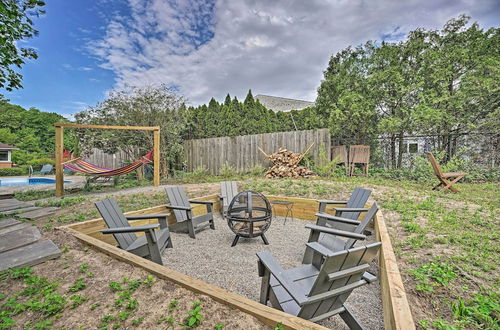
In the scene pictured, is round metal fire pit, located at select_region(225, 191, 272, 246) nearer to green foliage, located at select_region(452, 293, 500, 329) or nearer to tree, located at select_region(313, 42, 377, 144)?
green foliage, located at select_region(452, 293, 500, 329)

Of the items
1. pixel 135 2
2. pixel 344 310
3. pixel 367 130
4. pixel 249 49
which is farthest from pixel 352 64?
pixel 344 310

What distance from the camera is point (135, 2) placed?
6.04m

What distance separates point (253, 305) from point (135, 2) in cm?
772

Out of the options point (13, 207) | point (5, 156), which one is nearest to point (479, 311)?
point (13, 207)

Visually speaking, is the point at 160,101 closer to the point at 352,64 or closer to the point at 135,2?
the point at 135,2

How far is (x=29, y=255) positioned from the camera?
6.55 feet

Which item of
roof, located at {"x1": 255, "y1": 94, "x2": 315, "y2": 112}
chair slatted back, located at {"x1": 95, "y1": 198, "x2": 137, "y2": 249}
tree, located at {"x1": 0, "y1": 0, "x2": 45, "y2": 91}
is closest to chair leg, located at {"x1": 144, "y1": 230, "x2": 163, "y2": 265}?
chair slatted back, located at {"x1": 95, "y1": 198, "x2": 137, "y2": 249}

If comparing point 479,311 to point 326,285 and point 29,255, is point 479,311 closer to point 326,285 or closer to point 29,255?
point 326,285

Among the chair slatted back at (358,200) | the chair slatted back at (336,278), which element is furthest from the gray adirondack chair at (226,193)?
the chair slatted back at (336,278)

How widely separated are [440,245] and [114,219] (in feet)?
11.6

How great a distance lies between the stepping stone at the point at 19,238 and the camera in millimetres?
2178

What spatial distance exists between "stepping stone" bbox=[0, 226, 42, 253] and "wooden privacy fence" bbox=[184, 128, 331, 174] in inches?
254

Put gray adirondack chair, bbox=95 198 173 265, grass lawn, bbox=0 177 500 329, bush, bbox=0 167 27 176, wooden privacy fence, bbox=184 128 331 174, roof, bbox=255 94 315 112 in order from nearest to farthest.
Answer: grass lawn, bbox=0 177 500 329 < gray adirondack chair, bbox=95 198 173 265 < wooden privacy fence, bbox=184 128 331 174 < bush, bbox=0 167 27 176 < roof, bbox=255 94 315 112

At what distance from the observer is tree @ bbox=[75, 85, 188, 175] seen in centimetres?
→ 870
